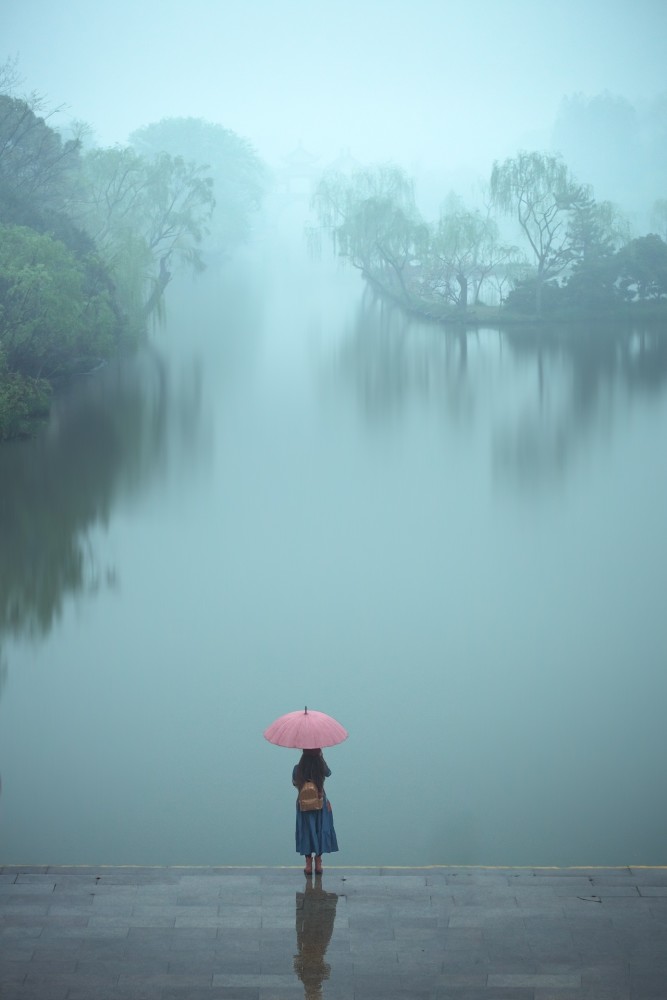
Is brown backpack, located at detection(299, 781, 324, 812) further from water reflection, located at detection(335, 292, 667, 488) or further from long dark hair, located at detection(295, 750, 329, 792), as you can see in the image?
water reflection, located at detection(335, 292, 667, 488)

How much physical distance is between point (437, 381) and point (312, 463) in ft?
33.1

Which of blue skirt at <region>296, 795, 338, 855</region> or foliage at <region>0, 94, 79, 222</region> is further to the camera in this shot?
foliage at <region>0, 94, 79, 222</region>

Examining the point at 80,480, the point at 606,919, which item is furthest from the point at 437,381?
the point at 606,919

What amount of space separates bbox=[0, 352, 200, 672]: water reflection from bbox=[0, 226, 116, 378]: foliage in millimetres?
1386

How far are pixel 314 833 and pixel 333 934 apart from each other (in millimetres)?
858

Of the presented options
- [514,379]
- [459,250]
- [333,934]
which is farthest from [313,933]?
[459,250]

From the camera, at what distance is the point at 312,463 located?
2242 centimetres

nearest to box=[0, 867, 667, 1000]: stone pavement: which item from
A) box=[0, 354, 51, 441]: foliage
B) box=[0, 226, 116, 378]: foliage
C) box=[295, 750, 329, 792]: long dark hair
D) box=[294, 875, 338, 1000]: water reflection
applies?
box=[294, 875, 338, 1000]: water reflection

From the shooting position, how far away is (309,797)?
692 centimetres

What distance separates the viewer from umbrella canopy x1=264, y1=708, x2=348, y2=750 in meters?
6.83

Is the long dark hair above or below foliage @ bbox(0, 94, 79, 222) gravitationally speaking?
below

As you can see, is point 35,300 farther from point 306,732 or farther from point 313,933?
point 313,933

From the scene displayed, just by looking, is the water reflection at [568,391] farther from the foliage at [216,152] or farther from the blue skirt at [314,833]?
the foliage at [216,152]

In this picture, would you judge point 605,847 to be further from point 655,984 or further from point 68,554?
point 68,554
